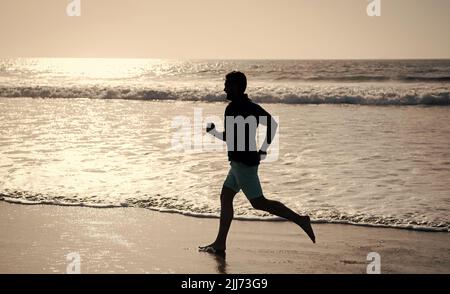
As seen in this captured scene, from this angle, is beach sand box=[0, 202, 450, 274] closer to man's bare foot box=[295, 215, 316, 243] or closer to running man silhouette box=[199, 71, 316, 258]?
man's bare foot box=[295, 215, 316, 243]

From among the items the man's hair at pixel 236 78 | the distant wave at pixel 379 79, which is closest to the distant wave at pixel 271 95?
the distant wave at pixel 379 79

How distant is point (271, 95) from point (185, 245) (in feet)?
77.1

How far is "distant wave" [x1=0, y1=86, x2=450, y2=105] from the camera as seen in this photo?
26.5 meters

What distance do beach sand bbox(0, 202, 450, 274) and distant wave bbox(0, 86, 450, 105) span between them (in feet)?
67.6

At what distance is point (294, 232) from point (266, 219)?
590 mm

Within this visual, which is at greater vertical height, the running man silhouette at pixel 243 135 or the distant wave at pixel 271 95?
the running man silhouette at pixel 243 135

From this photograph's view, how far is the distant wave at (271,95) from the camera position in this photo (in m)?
26.5

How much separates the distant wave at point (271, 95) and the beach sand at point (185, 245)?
20.6 meters

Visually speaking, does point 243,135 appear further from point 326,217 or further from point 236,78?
point 326,217

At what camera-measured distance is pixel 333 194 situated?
327 inches

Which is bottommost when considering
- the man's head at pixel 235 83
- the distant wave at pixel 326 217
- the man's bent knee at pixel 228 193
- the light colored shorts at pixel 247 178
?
the distant wave at pixel 326 217

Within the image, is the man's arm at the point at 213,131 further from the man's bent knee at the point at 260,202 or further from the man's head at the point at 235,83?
the man's bent knee at the point at 260,202

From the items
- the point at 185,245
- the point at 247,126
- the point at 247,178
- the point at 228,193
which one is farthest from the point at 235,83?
the point at 185,245
